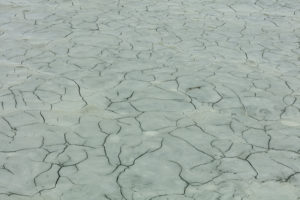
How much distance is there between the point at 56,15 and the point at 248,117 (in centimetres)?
175

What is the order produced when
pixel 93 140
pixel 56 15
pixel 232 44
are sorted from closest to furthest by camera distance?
pixel 93 140, pixel 232 44, pixel 56 15

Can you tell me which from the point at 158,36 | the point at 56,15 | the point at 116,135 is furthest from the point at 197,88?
the point at 56,15

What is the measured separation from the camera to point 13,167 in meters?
1.53

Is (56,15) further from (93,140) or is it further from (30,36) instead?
(93,140)

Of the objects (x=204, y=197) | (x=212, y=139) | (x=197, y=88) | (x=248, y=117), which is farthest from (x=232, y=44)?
(x=204, y=197)

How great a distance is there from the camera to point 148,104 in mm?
1992

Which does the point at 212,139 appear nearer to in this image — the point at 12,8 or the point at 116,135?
the point at 116,135

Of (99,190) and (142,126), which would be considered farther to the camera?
(142,126)

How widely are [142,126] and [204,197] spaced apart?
486mm

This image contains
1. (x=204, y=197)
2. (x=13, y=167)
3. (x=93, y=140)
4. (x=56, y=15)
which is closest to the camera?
(x=204, y=197)

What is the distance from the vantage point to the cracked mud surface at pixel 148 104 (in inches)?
58.5

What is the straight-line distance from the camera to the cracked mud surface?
1486mm

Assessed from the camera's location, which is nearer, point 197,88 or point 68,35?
point 197,88

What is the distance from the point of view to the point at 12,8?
3.25 meters
